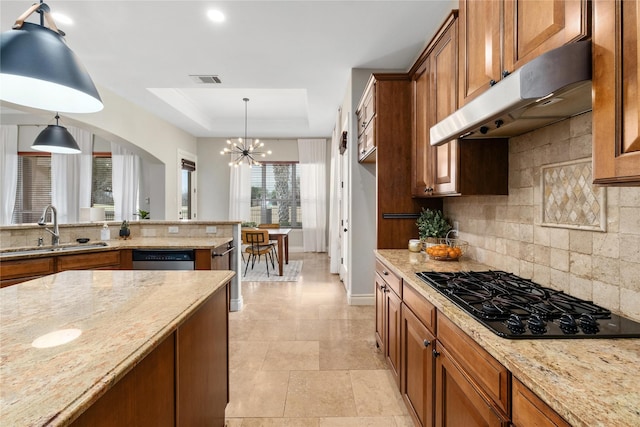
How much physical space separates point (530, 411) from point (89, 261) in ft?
11.2

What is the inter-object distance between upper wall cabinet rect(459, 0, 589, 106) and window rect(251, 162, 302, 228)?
650cm

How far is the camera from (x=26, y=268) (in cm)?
255

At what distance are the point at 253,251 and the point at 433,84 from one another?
4121 millimetres

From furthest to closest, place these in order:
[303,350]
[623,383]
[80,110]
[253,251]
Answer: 1. [253,251]
2. [303,350]
3. [80,110]
4. [623,383]

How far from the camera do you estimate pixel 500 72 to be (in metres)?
1.34

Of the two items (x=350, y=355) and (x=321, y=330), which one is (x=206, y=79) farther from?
(x=350, y=355)

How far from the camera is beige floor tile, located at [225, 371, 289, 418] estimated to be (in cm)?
191

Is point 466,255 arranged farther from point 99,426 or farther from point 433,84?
point 99,426

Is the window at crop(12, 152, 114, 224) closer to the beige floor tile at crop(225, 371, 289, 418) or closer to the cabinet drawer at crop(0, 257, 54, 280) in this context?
the cabinet drawer at crop(0, 257, 54, 280)

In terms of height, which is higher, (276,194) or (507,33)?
(507,33)

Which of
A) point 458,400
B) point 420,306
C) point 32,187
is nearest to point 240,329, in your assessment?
point 420,306

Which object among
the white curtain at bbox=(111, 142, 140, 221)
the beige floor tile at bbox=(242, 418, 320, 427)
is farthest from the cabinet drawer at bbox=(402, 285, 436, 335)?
the white curtain at bbox=(111, 142, 140, 221)

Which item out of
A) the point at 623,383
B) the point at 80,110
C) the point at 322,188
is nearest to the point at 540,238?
the point at 623,383

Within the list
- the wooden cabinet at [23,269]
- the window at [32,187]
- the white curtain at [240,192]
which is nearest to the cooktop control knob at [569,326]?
the wooden cabinet at [23,269]
